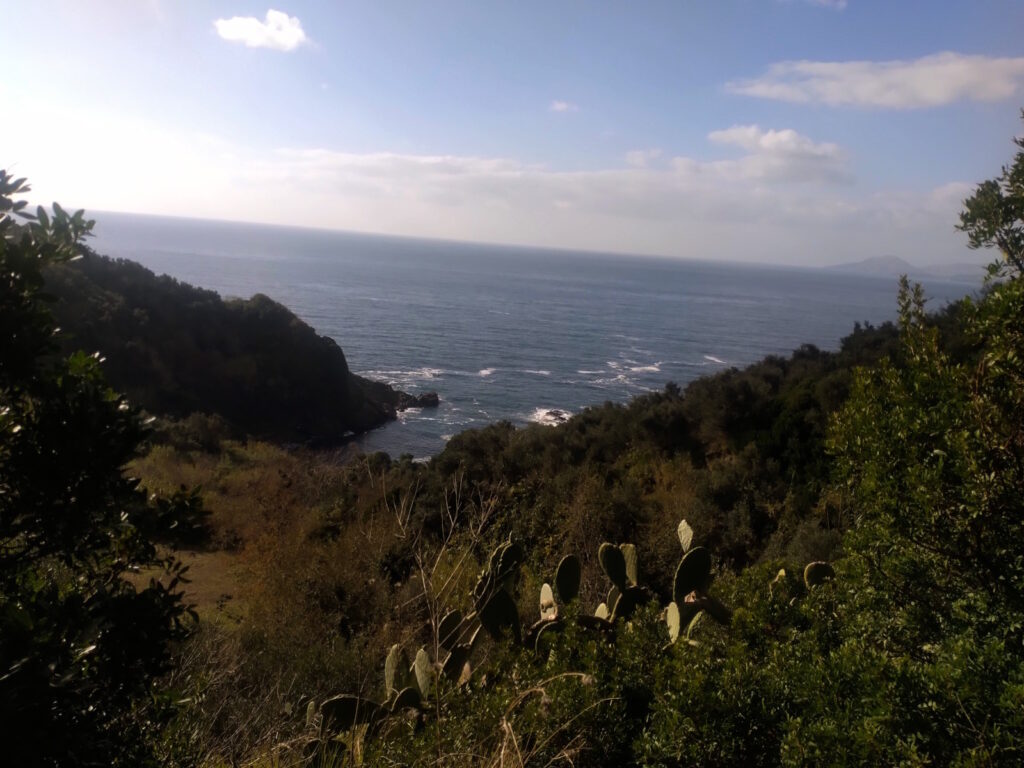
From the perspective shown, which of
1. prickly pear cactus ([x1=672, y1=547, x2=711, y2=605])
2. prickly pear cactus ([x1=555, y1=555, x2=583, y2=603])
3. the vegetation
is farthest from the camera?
prickly pear cactus ([x1=555, y1=555, x2=583, y2=603])

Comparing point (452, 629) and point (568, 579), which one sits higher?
point (568, 579)

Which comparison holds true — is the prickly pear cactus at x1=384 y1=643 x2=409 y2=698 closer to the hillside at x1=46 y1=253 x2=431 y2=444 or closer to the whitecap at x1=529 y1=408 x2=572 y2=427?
the hillside at x1=46 y1=253 x2=431 y2=444

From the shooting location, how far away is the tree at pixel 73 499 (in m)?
2.19

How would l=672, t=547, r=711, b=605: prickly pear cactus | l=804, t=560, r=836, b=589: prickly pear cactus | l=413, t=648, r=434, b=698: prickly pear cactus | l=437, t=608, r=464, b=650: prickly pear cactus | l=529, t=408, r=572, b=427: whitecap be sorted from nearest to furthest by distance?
l=413, t=648, r=434, b=698: prickly pear cactus
l=804, t=560, r=836, b=589: prickly pear cactus
l=672, t=547, r=711, b=605: prickly pear cactus
l=437, t=608, r=464, b=650: prickly pear cactus
l=529, t=408, r=572, b=427: whitecap

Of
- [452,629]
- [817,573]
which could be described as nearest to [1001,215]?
[817,573]

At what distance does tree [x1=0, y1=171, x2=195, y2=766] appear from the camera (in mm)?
2189

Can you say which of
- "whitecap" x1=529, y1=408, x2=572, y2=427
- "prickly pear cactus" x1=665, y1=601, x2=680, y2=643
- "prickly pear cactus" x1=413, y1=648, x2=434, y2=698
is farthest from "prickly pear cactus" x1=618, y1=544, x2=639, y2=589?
"whitecap" x1=529, y1=408, x2=572, y2=427

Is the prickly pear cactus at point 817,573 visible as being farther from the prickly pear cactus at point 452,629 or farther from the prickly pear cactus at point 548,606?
the prickly pear cactus at point 452,629

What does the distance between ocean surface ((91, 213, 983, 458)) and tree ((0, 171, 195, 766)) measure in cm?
1418

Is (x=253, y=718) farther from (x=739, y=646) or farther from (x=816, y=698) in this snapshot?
(x=816, y=698)

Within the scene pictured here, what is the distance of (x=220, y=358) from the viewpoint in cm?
3434

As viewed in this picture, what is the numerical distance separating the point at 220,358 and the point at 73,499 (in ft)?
113

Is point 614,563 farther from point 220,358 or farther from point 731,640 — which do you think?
point 220,358

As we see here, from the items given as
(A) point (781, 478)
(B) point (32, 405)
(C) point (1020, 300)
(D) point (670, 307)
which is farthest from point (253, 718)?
(D) point (670, 307)
